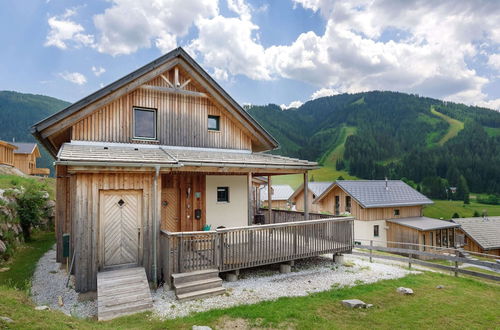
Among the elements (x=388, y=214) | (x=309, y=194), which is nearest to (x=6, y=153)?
(x=309, y=194)

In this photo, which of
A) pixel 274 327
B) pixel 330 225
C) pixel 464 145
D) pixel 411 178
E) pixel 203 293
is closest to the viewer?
pixel 274 327

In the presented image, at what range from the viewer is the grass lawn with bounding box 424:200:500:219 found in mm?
62094

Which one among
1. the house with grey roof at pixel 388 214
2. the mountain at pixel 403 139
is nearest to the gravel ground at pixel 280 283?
the house with grey roof at pixel 388 214

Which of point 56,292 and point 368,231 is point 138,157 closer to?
point 56,292

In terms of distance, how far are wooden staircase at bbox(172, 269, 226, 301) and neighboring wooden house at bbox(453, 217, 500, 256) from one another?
31864mm

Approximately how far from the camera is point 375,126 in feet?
496

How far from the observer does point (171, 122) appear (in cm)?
1195

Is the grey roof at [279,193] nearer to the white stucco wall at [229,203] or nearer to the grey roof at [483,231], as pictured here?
the grey roof at [483,231]

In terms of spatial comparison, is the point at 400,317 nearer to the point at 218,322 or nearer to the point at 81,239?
the point at 218,322

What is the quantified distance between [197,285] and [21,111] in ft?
604

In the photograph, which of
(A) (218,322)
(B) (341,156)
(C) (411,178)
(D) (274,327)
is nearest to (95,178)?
(A) (218,322)

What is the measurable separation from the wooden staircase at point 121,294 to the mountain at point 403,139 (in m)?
A: 92.3

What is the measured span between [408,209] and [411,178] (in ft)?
242

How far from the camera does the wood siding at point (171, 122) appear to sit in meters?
10.6
